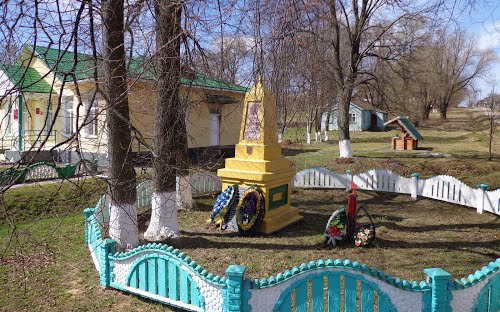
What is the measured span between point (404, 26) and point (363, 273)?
16930mm

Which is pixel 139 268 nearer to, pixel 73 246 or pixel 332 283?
pixel 332 283

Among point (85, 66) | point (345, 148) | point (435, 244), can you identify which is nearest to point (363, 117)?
point (345, 148)

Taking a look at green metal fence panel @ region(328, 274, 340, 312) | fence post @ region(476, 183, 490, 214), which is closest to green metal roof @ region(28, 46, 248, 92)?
green metal fence panel @ region(328, 274, 340, 312)

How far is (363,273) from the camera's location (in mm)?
3838

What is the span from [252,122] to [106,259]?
4753mm

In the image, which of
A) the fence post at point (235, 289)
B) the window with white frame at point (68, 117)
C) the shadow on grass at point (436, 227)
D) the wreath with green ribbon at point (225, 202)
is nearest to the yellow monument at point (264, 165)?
the wreath with green ribbon at point (225, 202)

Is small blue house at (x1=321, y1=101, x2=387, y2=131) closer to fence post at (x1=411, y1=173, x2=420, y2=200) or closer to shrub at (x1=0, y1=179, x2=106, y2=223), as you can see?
fence post at (x1=411, y1=173, x2=420, y2=200)

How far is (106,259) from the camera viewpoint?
5383 mm

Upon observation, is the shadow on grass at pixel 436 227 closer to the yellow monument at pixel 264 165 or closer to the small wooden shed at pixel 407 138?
the yellow monument at pixel 264 165

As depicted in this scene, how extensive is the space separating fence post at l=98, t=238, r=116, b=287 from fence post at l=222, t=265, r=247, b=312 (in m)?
2.27

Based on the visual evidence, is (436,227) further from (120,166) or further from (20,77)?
(20,77)

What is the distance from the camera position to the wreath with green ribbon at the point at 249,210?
8.05m

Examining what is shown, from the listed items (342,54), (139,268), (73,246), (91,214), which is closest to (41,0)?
(139,268)

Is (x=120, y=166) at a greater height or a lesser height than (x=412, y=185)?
greater
